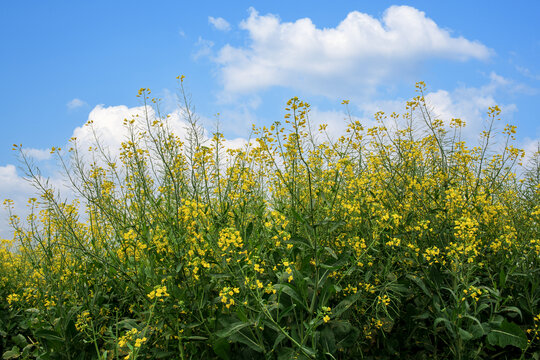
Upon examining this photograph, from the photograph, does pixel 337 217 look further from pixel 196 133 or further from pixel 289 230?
pixel 196 133

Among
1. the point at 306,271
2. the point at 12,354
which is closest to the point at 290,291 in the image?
the point at 306,271

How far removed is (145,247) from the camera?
288cm

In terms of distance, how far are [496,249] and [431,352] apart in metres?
0.96

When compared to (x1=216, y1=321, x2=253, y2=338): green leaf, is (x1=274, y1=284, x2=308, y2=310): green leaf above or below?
above

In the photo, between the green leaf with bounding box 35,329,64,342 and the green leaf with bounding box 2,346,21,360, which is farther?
the green leaf with bounding box 2,346,21,360

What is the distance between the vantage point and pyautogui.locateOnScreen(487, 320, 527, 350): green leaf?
278cm

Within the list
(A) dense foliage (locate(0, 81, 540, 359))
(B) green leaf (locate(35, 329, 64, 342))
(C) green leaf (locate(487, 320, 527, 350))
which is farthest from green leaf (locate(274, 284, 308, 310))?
(B) green leaf (locate(35, 329, 64, 342))

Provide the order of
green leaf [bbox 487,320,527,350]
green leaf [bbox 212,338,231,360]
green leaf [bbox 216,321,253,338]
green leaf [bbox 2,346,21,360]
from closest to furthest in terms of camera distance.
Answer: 1. green leaf [bbox 216,321,253,338]
2. green leaf [bbox 212,338,231,360]
3. green leaf [bbox 487,320,527,350]
4. green leaf [bbox 2,346,21,360]

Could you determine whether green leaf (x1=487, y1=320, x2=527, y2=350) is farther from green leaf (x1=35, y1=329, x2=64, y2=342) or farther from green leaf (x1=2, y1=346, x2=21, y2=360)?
green leaf (x1=2, y1=346, x2=21, y2=360)

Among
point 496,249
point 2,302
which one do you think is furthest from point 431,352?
point 2,302

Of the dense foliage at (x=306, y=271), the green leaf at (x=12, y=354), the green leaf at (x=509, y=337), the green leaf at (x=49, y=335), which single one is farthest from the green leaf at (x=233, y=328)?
the green leaf at (x=12, y=354)

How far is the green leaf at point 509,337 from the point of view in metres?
2.78

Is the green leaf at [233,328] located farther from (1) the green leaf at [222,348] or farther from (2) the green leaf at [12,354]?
(2) the green leaf at [12,354]

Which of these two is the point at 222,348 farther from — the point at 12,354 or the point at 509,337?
the point at 12,354
